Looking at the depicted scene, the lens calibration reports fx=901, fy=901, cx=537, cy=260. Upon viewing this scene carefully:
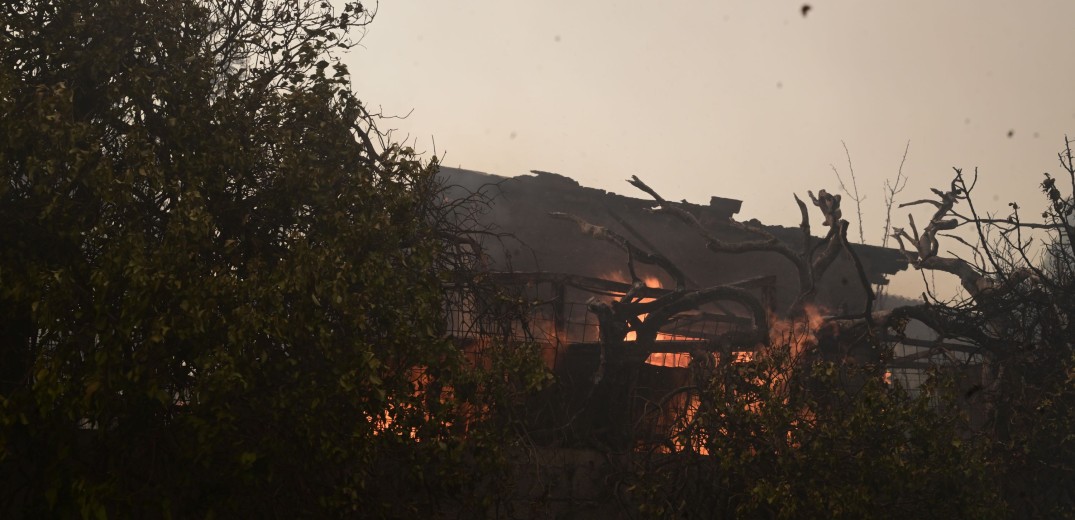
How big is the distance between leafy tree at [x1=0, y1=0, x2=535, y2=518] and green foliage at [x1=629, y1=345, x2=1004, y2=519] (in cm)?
316

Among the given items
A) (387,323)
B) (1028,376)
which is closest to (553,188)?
(1028,376)

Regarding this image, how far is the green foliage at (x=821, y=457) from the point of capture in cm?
879

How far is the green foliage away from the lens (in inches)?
346

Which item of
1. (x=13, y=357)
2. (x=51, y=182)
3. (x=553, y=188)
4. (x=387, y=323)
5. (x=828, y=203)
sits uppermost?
(x=553, y=188)

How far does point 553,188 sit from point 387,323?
53.7 feet

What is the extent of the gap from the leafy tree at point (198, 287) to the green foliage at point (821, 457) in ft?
10.4

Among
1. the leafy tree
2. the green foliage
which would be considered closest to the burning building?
the green foliage

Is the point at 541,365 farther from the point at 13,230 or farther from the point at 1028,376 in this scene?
the point at 1028,376

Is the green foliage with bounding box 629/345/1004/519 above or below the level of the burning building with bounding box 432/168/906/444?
below

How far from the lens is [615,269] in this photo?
23.0 m

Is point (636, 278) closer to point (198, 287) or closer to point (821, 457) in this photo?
point (821, 457)

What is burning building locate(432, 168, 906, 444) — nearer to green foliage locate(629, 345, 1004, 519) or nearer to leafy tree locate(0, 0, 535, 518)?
green foliage locate(629, 345, 1004, 519)

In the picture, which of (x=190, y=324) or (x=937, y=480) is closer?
(x=190, y=324)

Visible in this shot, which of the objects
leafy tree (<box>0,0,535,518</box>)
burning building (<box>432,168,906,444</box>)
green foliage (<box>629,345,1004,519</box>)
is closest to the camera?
leafy tree (<box>0,0,535,518</box>)
